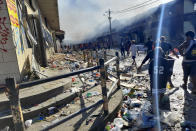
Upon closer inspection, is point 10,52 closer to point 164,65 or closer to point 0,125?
point 0,125

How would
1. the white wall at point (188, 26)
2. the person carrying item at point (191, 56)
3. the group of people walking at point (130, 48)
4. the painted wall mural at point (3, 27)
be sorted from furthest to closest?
the white wall at point (188, 26)
the group of people walking at point (130, 48)
the person carrying item at point (191, 56)
the painted wall mural at point (3, 27)

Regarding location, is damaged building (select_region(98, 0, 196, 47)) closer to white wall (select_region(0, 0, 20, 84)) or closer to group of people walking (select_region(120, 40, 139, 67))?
group of people walking (select_region(120, 40, 139, 67))

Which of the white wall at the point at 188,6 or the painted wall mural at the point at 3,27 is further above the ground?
the white wall at the point at 188,6

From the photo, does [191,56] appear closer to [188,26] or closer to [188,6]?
[188,26]

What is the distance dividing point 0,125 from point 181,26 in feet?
87.1

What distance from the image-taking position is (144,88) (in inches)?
197

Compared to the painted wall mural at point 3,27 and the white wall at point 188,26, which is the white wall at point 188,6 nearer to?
the white wall at point 188,26

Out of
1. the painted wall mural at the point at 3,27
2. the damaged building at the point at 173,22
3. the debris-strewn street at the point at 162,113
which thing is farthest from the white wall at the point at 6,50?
the damaged building at the point at 173,22

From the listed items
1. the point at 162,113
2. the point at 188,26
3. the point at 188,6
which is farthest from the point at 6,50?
the point at 188,6

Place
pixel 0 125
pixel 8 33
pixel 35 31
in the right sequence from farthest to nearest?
pixel 35 31, pixel 8 33, pixel 0 125

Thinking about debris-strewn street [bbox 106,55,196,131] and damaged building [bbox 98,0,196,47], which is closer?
debris-strewn street [bbox 106,55,196,131]

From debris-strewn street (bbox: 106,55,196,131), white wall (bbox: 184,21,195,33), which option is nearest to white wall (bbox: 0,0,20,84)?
debris-strewn street (bbox: 106,55,196,131)

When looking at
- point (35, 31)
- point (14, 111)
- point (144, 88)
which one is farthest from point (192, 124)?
point (35, 31)

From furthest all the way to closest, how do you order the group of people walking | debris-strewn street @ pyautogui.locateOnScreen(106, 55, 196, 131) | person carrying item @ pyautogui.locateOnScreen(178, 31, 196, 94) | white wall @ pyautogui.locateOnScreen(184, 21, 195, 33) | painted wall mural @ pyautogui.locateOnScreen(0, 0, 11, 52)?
white wall @ pyautogui.locateOnScreen(184, 21, 195, 33), the group of people walking, person carrying item @ pyautogui.locateOnScreen(178, 31, 196, 94), painted wall mural @ pyautogui.locateOnScreen(0, 0, 11, 52), debris-strewn street @ pyautogui.locateOnScreen(106, 55, 196, 131)
